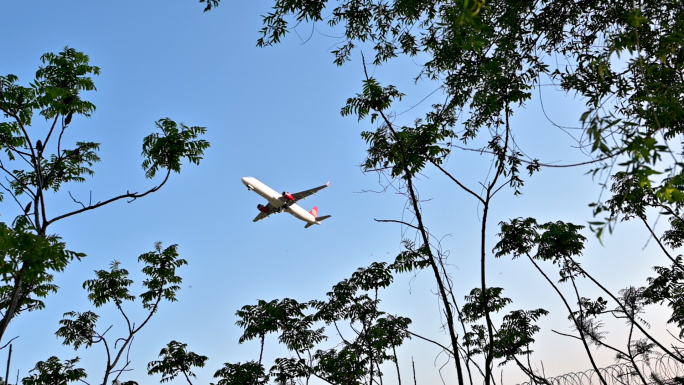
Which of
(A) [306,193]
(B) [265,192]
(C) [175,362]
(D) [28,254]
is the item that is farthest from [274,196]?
(D) [28,254]

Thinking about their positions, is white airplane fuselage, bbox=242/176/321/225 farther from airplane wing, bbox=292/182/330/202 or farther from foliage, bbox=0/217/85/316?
foliage, bbox=0/217/85/316

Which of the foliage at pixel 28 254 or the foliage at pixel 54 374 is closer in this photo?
the foliage at pixel 28 254

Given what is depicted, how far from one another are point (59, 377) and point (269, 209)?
71.3 ft

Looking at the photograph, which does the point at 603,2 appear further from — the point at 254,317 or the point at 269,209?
the point at 269,209

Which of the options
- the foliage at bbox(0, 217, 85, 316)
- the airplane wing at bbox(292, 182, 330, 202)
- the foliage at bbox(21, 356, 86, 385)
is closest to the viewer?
the foliage at bbox(0, 217, 85, 316)

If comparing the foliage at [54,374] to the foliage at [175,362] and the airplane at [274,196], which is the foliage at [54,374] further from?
the airplane at [274,196]

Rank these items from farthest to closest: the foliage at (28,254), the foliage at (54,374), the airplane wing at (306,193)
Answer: the airplane wing at (306,193), the foliage at (54,374), the foliage at (28,254)

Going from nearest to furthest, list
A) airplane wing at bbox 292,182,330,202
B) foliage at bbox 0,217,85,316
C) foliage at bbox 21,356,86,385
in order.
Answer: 1. foliage at bbox 0,217,85,316
2. foliage at bbox 21,356,86,385
3. airplane wing at bbox 292,182,330,202

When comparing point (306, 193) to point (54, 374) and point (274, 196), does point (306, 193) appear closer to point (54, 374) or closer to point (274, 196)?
point (274, 196)

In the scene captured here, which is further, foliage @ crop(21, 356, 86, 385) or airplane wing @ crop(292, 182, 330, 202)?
airplane wing @ crop(292, 182, 330, 202)

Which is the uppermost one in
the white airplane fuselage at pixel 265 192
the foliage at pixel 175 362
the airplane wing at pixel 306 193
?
the white airplane fuselage at pixel 265 192

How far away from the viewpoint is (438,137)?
7.16m

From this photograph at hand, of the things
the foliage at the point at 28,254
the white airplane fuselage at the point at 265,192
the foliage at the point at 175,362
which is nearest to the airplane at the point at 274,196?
the white airplane fuselage at the point at 265,192

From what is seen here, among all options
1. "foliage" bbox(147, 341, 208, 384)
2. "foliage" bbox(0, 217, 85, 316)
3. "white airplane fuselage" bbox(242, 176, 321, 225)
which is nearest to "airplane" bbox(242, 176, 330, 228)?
"white airplane fuselage" bbox(242, 176, 321, 225)
